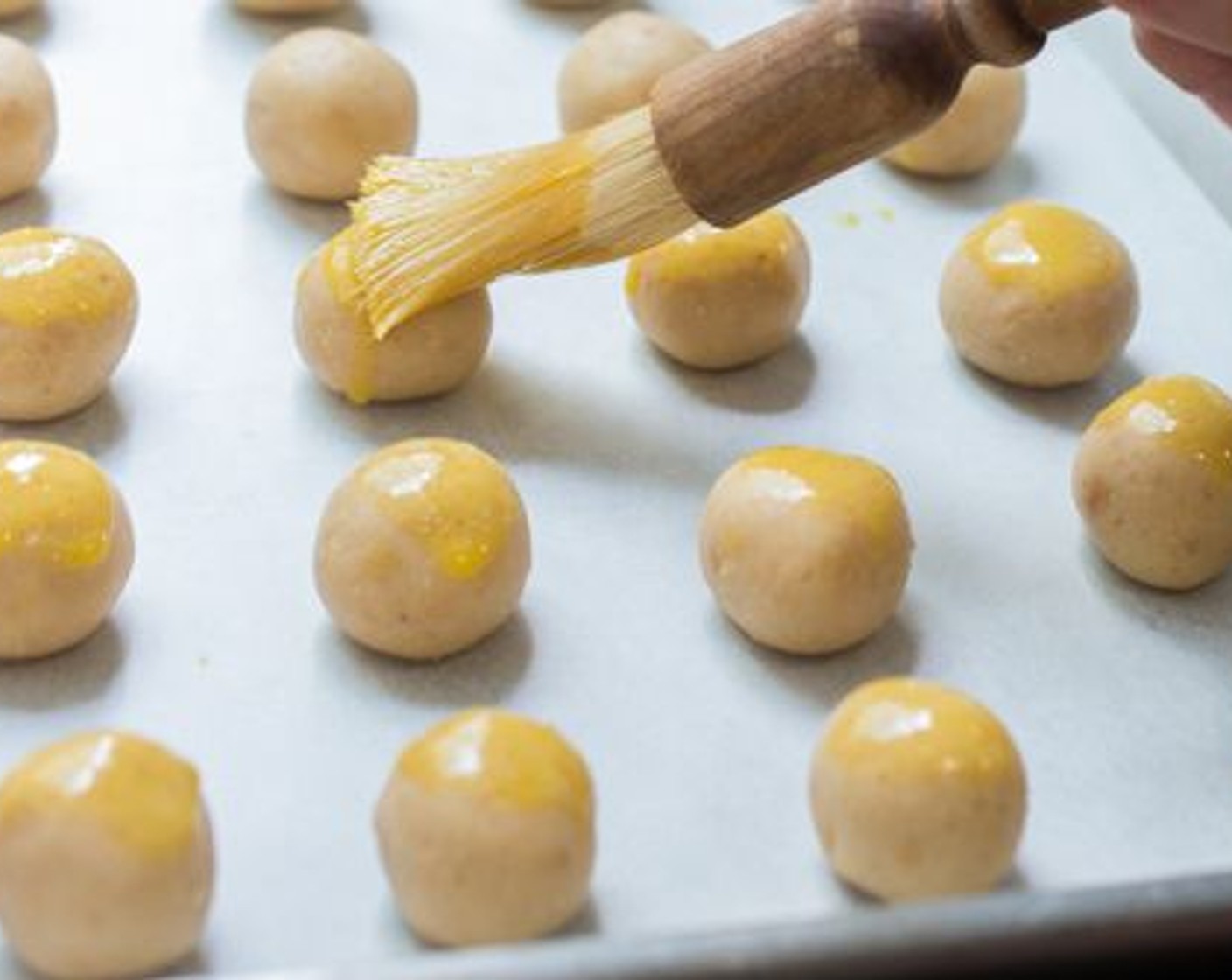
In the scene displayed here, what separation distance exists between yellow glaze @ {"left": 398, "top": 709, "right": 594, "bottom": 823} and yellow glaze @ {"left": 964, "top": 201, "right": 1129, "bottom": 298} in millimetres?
698

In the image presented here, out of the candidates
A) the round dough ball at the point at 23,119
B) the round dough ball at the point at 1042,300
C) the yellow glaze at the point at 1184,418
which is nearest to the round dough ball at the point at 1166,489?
the yellow glaze at the point at 1184,418

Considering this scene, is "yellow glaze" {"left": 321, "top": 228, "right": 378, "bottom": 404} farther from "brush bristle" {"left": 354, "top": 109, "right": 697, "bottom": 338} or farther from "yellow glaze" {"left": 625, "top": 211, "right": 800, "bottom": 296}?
"yellow glaze" {"left": 625, "top": 211, "right": 800, "bottom": 296}

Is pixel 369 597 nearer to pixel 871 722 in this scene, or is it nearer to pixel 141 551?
pixel 141 551

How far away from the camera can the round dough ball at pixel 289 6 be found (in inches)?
92.7

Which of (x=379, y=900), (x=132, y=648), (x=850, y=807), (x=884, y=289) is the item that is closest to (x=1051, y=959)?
(x=850, y=807)

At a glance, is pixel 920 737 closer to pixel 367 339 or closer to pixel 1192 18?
pixel 1192 18

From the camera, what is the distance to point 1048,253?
1948mm

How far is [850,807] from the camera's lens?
1.46 meters

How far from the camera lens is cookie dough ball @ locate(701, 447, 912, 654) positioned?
1.66 meters

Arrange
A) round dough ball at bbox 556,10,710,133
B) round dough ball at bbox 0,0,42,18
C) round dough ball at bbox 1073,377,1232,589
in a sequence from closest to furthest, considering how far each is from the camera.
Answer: round dough ball at bbox 1073,377,1232,589
round dough ball at bbox 556,10,710,133
round dough ball at bbox 0,0,42,18

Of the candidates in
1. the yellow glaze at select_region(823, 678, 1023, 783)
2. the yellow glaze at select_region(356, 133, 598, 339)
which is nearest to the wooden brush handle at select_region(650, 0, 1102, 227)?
the yellow glaze at select_region(356, 133, 598, 339)

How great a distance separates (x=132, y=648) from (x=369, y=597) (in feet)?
0.61

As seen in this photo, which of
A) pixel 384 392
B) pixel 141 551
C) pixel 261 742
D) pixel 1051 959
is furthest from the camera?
pixel 384 392

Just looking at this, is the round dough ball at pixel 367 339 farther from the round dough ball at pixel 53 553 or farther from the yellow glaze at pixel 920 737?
the yellow glaze at pixel 920 737
